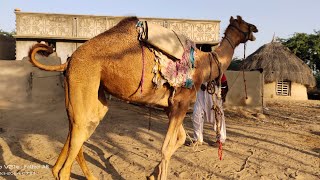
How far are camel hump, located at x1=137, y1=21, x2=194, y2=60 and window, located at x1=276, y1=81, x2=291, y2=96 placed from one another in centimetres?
2181

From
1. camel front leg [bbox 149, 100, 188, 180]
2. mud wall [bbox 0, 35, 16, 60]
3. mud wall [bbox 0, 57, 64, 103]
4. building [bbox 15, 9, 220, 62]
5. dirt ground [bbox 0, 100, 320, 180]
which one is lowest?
dirt ground [bbox 0, 100, 320, 180]

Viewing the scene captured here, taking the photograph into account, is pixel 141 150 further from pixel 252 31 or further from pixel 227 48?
pixel 252 31

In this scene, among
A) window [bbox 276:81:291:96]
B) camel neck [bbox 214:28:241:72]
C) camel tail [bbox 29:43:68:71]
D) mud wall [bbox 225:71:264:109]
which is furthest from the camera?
window [bbox 276:81:291:96]

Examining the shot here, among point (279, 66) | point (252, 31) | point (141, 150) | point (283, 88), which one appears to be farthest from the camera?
point (283, 88)

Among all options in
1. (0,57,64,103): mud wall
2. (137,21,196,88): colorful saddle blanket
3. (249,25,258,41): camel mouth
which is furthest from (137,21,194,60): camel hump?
(0,57,64,103): mud wall

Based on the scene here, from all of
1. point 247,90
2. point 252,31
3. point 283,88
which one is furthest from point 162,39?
point 283,88

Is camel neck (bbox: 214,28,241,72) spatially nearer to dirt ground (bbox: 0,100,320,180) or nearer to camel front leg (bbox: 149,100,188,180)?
camel front leg (bbox: 149,100,188,180)

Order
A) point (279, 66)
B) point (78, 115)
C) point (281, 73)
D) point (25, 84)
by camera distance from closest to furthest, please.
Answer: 1. point (78, 115)
2. point (25, 84)
3. point (281, 73)
4. point (279, 66)

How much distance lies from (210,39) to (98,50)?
12436 millimetres

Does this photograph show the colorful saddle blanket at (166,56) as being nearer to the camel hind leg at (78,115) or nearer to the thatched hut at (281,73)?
the camel hind leg at (78,115)

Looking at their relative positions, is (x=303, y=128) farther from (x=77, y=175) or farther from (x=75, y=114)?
(x=75, y=114)

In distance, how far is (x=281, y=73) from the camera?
75.2ft

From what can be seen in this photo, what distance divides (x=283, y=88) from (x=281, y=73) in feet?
5.12

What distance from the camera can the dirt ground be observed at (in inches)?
175
